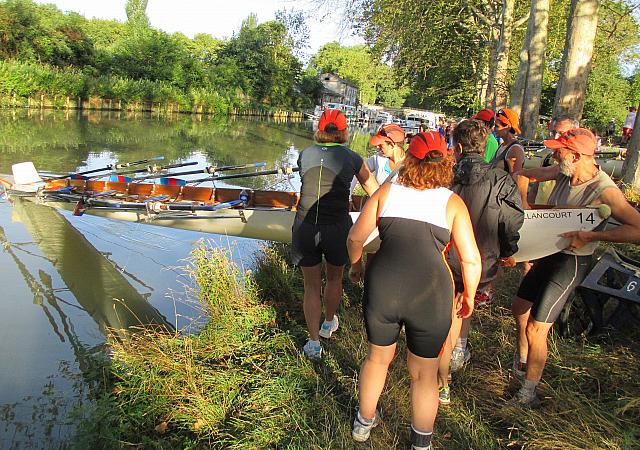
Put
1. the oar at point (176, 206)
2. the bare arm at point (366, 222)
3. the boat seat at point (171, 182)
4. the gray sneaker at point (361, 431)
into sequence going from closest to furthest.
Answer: the bare arm at point (366, 222), the gray sneaker at point (361, 431), the oar at point (176, 206), the boat seat at point (171, 182)

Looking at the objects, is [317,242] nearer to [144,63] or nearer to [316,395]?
[316,395]

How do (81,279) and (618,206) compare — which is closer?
(618,206)

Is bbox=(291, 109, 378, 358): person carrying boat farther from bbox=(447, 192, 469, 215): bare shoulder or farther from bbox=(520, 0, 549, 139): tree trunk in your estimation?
bbox=(520, 0, 549, 139): tree trunk

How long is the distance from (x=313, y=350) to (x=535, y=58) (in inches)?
332

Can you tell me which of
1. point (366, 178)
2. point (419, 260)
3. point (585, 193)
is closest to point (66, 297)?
point (366, 178)

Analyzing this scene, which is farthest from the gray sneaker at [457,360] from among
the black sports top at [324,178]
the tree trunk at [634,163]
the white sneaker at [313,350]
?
the tree trunk at [634,163]

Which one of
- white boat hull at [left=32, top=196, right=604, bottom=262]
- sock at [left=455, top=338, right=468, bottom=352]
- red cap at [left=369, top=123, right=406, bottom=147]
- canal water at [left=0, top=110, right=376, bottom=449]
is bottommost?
canal water at [left=0, top=110, right=376, bottom=449]

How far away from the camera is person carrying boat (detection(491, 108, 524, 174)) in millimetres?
4016

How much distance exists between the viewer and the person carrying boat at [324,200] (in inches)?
137

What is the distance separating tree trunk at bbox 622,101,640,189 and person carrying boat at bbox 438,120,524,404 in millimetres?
4253

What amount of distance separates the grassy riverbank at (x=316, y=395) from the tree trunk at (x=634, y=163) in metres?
3.52

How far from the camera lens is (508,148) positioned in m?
4.09

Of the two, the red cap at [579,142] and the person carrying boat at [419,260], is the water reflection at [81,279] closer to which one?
the person carrying boat at [419,260]

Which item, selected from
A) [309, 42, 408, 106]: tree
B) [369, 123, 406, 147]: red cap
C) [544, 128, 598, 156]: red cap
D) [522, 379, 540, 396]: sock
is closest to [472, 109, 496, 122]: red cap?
[369, 123, 406, 147]: red cap
